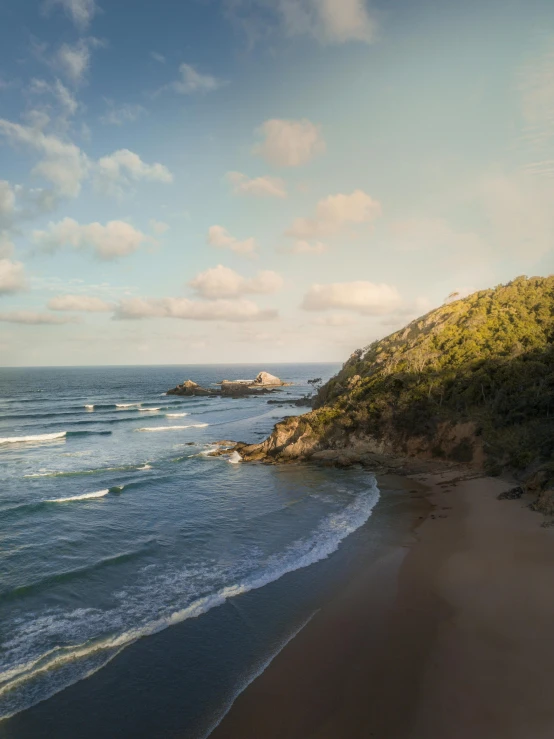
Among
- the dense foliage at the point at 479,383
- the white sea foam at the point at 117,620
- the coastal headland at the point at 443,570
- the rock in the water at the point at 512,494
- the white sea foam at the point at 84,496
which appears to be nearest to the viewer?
the coastal headland at the point at 443,570

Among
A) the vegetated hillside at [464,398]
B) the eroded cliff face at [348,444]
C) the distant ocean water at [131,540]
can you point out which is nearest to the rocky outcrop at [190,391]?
the distant ocean water at [131,540]

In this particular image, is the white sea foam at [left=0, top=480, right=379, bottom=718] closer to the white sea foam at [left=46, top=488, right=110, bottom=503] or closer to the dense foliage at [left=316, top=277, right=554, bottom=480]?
the white sea foam at [left=46, top=488, right=110, bottom=503]

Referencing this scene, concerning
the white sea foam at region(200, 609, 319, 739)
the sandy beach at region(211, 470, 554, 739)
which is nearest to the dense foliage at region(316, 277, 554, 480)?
the sandy beach at region(211, 470, 554, 739)

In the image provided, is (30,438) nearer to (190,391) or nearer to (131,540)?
(131,540)

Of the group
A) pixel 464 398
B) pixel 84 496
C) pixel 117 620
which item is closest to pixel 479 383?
pixel 464 398

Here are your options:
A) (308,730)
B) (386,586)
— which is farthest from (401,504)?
(308,730)

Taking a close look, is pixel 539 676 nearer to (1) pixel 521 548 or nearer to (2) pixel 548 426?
(1) pixel 521 548

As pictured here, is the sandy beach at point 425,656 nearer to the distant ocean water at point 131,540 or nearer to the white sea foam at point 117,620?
the distant ocean water at point 131,540
